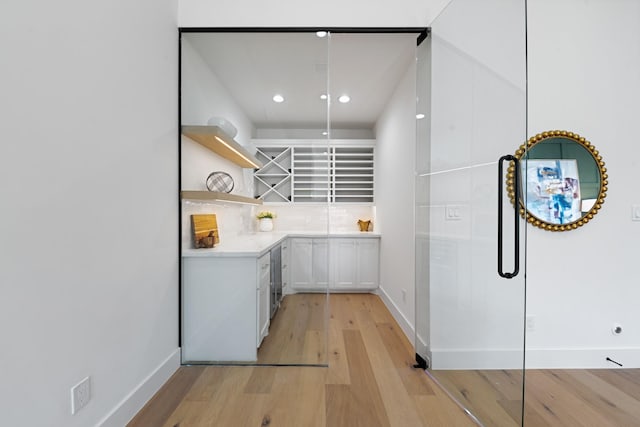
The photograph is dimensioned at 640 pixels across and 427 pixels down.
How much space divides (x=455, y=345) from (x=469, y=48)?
1.89 m

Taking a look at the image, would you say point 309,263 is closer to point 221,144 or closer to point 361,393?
point 361,393

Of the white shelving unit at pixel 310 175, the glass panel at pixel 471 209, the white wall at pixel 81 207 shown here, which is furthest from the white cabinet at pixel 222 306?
the glass panel at pixel 471 209

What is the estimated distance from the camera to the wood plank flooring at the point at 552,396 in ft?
5.27

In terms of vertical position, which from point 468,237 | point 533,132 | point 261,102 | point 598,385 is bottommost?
point 598,385

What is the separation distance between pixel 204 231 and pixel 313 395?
1501 mm

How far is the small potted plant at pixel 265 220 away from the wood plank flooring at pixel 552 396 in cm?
170

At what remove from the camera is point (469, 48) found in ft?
6.17

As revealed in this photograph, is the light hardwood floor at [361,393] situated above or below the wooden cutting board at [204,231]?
below

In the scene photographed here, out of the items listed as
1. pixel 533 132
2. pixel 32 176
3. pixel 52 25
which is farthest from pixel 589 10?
pixel 32 176

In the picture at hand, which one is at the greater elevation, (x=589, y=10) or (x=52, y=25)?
(x=589, y=10)

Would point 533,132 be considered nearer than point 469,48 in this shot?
No

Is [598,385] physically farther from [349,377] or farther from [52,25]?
[52,25]

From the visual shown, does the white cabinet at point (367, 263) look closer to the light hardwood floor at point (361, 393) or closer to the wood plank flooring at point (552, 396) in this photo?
the light hardwood floor at point (361, 393)

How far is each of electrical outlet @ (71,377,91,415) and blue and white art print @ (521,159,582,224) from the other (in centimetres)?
292
